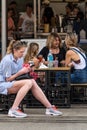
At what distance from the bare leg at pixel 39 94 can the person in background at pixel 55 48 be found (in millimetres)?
1006

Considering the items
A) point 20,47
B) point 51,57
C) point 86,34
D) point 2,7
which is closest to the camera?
point 20,47

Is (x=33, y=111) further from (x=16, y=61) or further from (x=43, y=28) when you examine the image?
(x=43, y=28)

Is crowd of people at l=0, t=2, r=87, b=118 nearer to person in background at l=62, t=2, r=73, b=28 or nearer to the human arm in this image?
the human arm

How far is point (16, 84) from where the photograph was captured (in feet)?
27.1

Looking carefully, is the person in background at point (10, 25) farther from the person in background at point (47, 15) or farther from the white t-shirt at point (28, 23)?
the person in background at point (47, 15)

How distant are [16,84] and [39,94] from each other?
38 cm

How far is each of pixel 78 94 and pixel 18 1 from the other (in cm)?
324

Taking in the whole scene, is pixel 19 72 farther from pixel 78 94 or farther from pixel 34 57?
pixel 78 94

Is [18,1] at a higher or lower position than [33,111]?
higher

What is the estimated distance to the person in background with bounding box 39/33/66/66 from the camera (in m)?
9.31

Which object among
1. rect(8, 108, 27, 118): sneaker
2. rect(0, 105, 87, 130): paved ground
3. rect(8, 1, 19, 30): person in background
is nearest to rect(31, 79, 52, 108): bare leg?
rect(0, 105, 87, 130): paved ground

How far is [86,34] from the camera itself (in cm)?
1088

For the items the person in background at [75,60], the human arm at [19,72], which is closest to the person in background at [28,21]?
the person in background at [75,60]

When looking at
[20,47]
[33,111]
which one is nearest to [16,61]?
[20,47]
